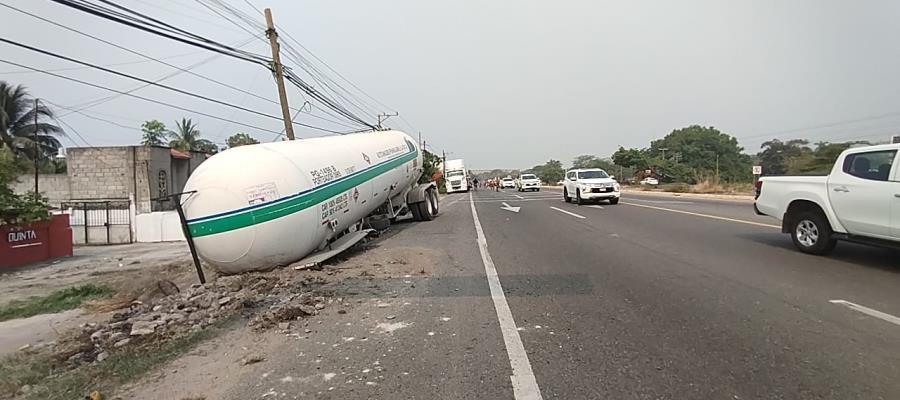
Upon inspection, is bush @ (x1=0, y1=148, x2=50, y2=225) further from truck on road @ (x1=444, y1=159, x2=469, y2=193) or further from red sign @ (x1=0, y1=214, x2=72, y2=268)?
truck on road @ (x1=444, y1=159, x2=469, y2=193)

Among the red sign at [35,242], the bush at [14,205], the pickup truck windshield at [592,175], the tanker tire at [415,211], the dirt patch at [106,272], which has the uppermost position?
the pickup truck windshield at [592,175]

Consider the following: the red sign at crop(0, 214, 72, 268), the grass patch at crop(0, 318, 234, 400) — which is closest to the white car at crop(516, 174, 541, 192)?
the red sign at crop(0, 214, 72, 268)

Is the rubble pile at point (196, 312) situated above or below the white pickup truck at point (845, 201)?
below

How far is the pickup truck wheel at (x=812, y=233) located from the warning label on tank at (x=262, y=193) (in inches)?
357

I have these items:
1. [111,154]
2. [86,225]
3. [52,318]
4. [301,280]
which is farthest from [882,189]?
[111,154]

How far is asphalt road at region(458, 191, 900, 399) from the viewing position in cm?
399

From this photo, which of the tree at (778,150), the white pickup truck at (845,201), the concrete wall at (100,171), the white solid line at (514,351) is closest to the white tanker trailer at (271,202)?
the white solid line at (514,351)

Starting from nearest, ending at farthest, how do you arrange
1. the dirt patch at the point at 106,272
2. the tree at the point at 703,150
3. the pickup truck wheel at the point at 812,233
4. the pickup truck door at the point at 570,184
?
the pickup truck wheel at the point at 812,233, the dirt patch at the point at 106,272, the pickup truck door at the point at 570,184, the tree at the point at 703,150

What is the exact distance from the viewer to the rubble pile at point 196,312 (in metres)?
5.87

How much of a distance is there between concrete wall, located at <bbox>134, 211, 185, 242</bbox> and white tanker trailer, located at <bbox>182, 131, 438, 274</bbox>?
11406 mm

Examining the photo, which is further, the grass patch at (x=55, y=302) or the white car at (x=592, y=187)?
the white car at (x=592, y=187)

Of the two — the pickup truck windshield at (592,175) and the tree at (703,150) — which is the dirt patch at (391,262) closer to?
the pickup truck windshield at (592,175)

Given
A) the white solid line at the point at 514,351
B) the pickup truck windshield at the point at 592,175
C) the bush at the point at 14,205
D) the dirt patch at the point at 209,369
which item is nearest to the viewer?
the white solid line at the point at 514,351

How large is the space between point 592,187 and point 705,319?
1794cm
